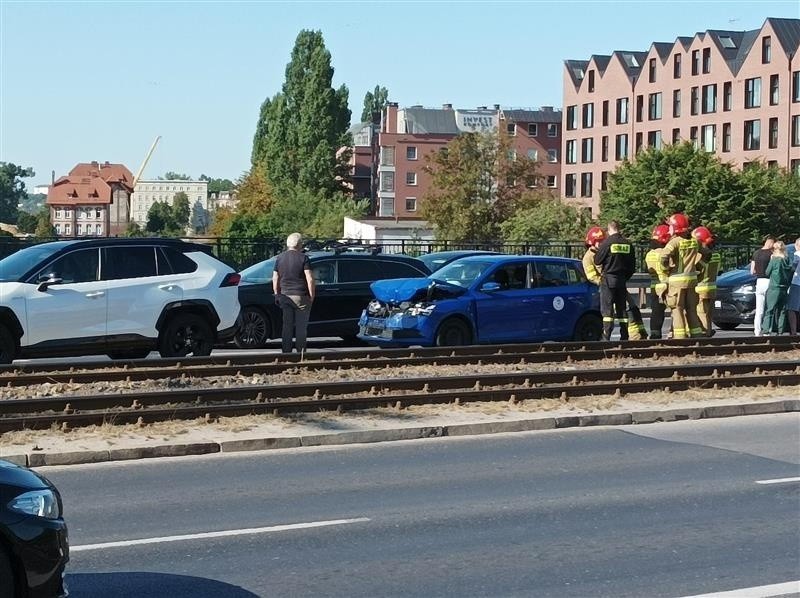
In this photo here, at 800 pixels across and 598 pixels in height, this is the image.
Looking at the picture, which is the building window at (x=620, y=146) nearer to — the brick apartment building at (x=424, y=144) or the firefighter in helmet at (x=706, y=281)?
the brick apartment building at (x=424, y=144)

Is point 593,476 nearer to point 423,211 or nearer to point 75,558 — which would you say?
point 75,558

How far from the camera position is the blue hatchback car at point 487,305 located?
1905 cm

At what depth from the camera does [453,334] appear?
762 inches

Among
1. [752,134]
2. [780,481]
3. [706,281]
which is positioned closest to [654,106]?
[752,134]

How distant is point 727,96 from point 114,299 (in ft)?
228

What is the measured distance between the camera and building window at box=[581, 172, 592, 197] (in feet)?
311

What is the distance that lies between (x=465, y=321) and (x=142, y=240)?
5168 mm

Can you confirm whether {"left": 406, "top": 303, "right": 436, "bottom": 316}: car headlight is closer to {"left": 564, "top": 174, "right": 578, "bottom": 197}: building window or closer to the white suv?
the white suv

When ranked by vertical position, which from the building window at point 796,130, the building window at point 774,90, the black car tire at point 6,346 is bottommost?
the black car tire at point 6,346

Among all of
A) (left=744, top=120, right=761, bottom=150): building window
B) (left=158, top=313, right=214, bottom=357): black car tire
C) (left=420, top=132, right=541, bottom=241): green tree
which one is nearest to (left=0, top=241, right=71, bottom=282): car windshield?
(left=158, top=313, right=214, bottom=357): black car tire

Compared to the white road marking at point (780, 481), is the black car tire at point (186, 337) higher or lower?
higher

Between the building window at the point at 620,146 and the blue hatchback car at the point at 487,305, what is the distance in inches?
2776

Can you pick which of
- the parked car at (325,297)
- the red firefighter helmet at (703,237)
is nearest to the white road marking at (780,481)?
the red firefighter helmet at (703,237)

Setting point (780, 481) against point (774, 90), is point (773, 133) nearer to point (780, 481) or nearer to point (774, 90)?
point (774, 90)
